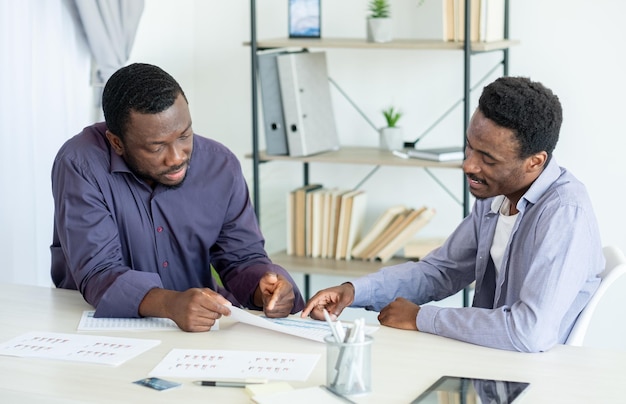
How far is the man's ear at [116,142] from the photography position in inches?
93.7

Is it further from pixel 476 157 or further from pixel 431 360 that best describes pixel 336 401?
pixel 476 157

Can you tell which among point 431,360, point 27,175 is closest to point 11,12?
point 27,175

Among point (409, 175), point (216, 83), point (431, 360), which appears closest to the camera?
point (431, 360)

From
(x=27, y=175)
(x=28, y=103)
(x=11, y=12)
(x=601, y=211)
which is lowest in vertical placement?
(x=601, y=211)

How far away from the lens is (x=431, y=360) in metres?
1.93

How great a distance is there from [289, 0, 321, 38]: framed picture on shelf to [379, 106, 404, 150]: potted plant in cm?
43

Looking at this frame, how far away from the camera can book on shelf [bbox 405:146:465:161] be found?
353 cm

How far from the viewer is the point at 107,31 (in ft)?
11.8

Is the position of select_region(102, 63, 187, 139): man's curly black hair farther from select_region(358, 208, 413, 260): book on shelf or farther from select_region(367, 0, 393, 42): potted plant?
select_region(358, 208, 413, 260): book on shelf

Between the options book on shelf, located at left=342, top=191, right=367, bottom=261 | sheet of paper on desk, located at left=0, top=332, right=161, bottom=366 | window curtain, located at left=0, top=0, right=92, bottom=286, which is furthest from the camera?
book on shelf, located at left=342, top=191, right=367, bottom=261

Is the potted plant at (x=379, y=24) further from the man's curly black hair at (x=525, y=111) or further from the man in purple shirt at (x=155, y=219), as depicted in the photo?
the man's curly black hair at (x=525, y=111)

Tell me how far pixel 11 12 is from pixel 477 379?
2.26m

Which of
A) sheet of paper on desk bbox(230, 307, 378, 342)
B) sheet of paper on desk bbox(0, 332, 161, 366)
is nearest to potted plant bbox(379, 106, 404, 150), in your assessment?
sheet of paper on desk bbox(230, 307, 378, 342)

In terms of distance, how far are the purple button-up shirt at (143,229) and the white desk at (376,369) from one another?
172mm
